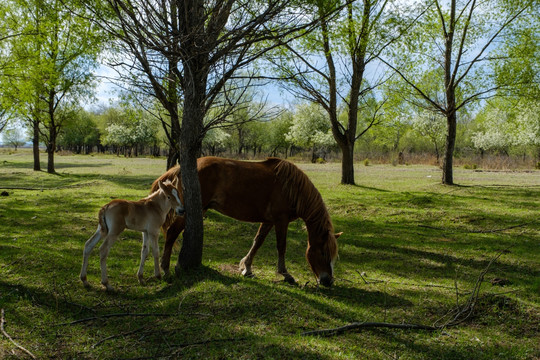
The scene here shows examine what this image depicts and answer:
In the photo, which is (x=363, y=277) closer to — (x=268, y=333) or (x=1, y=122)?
(x=268, y=333)

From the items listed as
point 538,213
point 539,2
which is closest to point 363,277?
point 538,213

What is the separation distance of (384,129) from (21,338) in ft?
69.6

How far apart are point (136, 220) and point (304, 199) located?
2.87 m

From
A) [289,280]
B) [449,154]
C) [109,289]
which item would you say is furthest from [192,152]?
[449,154]

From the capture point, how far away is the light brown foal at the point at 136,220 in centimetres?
542

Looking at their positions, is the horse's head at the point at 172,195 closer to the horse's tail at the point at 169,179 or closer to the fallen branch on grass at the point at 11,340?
the horse's tail at the point at 169,179

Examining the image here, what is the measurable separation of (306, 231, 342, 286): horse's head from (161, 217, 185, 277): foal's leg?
2295mm

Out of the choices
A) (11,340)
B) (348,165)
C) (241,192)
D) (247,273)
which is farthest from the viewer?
(348,165)

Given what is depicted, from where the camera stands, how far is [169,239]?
20.8 feet

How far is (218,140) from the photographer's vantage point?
68625 mm

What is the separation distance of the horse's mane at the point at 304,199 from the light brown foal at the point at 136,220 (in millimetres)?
1952

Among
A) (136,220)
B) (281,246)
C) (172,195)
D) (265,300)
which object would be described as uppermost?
(172,195)

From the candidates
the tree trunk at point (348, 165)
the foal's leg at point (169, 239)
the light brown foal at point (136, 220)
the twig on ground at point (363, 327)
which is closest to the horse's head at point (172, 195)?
the light brown foal at point (136, 220)

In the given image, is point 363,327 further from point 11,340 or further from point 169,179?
point 169,179
